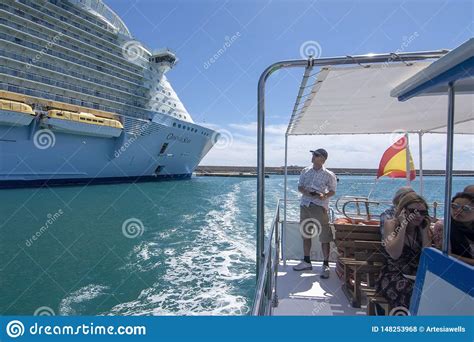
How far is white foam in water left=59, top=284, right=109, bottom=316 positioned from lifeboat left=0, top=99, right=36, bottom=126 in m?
20.2

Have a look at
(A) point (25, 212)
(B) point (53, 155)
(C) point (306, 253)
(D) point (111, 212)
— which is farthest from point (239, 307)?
(B) point (53, 155)

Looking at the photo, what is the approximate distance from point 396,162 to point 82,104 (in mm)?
29812

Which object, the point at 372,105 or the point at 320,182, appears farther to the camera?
the point at 320,182

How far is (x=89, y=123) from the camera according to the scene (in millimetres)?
24000

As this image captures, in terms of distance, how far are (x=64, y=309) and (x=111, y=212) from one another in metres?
9.77

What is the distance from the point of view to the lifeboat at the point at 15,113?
19.7 metres

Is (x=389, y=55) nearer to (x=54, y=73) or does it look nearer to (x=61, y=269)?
(x=61, y=269)

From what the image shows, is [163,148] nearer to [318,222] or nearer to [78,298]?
[78,298]

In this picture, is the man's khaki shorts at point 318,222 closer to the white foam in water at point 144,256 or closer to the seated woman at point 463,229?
the seated woman at point 463,229

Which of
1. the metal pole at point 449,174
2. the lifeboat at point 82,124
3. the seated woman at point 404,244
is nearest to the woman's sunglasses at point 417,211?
the seated woman at point 404,244

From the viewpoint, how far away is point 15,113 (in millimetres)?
20172

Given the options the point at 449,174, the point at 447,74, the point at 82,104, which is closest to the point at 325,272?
the point at 449,174

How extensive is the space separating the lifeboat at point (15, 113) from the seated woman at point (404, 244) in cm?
2456

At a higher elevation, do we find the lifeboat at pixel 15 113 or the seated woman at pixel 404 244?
the lifeboat at pixel 15 113
